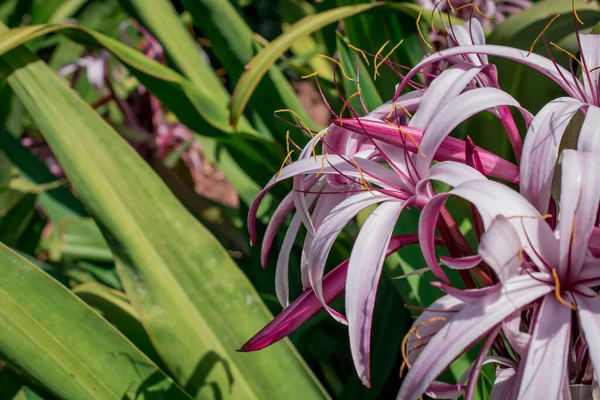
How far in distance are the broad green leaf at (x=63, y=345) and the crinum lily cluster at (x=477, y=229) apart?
9.3 inches

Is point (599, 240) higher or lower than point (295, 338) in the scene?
higher

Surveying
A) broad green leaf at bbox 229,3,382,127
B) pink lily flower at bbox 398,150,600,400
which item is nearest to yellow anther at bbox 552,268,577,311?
pink lily flower at bbox 398,150,600,400

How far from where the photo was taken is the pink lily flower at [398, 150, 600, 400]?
32cm

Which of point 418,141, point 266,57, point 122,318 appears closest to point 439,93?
point 418,141

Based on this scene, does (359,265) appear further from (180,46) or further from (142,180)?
(180,46)

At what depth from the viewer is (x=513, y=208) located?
0.34 m

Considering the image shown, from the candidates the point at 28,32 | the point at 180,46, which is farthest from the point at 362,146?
the point at 180,46

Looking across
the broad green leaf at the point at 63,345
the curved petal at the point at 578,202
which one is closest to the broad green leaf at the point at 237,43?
the broad green leaf at the point at 63,345

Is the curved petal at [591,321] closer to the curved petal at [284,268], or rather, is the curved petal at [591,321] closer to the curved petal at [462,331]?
the curved petal at [462,331]

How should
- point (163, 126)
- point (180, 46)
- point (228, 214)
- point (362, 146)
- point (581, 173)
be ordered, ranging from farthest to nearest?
point (163, 126)
point (228, 214)
point (180, 46)
point (362, 146)
point (581, 173)

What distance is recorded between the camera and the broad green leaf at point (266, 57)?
29.8 inches

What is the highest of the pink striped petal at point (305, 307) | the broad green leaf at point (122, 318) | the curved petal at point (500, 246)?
the curved petal at point (500, 246)

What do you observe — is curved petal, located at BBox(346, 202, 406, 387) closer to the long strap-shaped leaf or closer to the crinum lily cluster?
the crinum lily cluster

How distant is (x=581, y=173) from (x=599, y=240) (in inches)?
1.8
